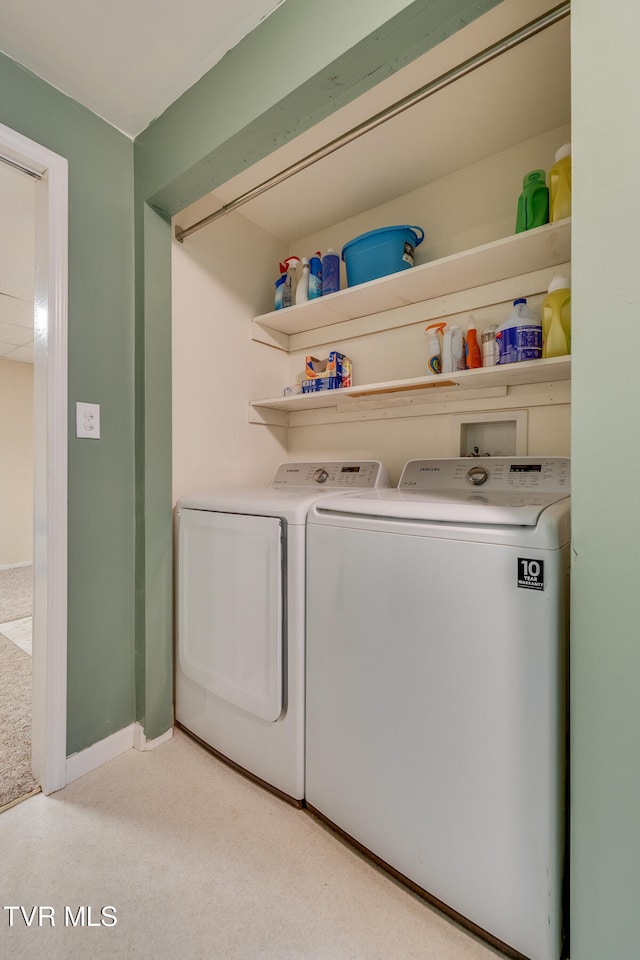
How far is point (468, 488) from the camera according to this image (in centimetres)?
157

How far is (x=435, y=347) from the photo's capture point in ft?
5.65

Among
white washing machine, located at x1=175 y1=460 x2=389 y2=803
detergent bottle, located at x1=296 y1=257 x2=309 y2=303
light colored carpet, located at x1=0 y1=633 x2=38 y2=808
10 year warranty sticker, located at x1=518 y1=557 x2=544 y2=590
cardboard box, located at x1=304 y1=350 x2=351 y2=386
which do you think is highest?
detergent bottle, located at x1=296 y1=257 x2=309 y2=303

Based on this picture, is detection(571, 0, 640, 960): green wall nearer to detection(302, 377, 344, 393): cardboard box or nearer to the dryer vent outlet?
the dryer vent outlet

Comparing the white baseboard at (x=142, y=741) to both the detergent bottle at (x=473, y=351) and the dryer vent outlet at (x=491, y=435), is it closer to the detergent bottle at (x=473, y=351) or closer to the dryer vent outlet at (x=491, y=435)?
the dryer vent outlet at (x=491, y=435)

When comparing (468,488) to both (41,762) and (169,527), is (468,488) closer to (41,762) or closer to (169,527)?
(169,527)

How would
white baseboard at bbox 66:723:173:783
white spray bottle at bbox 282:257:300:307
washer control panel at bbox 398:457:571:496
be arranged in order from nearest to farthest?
washer control panel at bbox 398:457:571:496 < white baseboard at bbox 66:723:173:783 < white spray bottle at bbox 282:257:300:307

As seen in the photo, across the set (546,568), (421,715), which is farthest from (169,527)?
(546,568)

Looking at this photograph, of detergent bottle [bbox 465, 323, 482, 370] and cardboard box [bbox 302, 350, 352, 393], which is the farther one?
cardboard box [bbox 302, 350, 352, 393]

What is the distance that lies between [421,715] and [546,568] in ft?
1.63

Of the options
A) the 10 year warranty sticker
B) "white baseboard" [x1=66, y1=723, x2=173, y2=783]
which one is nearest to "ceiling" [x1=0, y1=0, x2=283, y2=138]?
the 10 year warranty sticker

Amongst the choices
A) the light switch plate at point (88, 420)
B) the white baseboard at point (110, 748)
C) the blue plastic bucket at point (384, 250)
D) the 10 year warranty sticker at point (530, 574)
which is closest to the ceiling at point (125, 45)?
the blue plastic bucket at point (384, 250)

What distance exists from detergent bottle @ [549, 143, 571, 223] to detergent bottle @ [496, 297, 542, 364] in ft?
0.91

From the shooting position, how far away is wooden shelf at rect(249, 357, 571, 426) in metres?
1.45

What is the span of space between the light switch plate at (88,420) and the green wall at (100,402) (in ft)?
0.06
